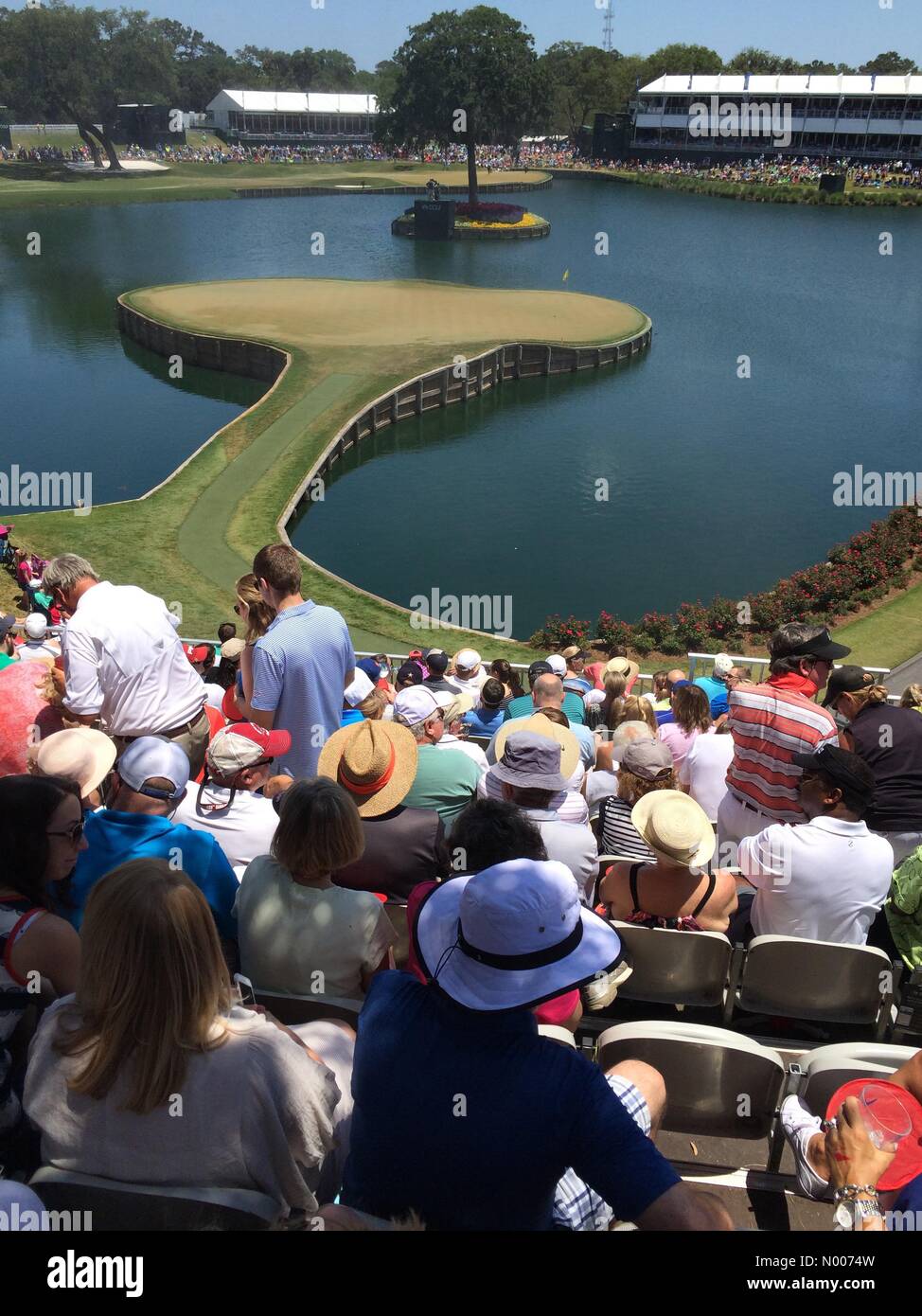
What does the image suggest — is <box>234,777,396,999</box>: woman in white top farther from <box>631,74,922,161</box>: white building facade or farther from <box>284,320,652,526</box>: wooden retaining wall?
<box>631,74,922,161</box>: white building facade

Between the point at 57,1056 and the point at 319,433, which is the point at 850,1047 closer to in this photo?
the point at 57,1056

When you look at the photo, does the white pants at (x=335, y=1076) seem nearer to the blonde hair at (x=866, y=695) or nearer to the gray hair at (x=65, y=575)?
Result: the gray hair at (x=65, y=575)

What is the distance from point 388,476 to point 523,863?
2684cm

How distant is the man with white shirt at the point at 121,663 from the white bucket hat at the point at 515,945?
4.05 meters

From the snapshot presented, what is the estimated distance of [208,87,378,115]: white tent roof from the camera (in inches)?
4998

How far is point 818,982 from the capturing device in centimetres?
451

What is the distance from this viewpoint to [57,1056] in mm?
2975

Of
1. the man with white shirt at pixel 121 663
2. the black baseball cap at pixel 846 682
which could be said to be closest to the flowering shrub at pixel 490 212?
the black baseball cap at pixel 846 682

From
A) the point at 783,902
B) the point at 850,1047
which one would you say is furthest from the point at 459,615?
the point at 850,1047

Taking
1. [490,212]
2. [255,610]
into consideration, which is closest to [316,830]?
[255,610]

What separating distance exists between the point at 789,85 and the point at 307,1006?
4729 inches

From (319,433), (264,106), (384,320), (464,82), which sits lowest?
(319,433)

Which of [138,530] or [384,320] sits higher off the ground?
[384,320]
